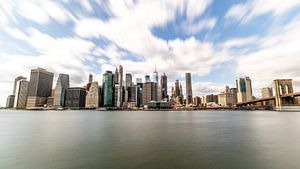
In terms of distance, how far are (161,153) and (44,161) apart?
11.1 meters

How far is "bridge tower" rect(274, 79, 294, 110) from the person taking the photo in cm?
18000

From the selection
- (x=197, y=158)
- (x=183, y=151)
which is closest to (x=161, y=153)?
(x=183, y=151)

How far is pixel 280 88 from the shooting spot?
191m

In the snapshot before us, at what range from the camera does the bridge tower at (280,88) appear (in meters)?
180

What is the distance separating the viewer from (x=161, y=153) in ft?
56.0

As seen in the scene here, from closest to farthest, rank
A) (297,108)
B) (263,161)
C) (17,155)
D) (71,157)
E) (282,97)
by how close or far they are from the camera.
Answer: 1. (263,161)
2. (71,157)
3. (17,155)
4. (297,108)
5. (282,97)

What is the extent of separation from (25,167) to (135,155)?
9372mm

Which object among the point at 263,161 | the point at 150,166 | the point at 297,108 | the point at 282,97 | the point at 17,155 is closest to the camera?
the point at 150,166

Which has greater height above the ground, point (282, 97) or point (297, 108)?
point (282, 97)

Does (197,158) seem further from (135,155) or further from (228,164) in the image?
(135,155)

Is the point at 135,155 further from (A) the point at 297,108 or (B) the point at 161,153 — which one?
(A) the point at 297,108

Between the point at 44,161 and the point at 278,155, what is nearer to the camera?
the point at 44,161

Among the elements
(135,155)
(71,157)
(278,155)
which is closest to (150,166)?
(135,155)

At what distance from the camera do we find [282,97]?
17775cm
